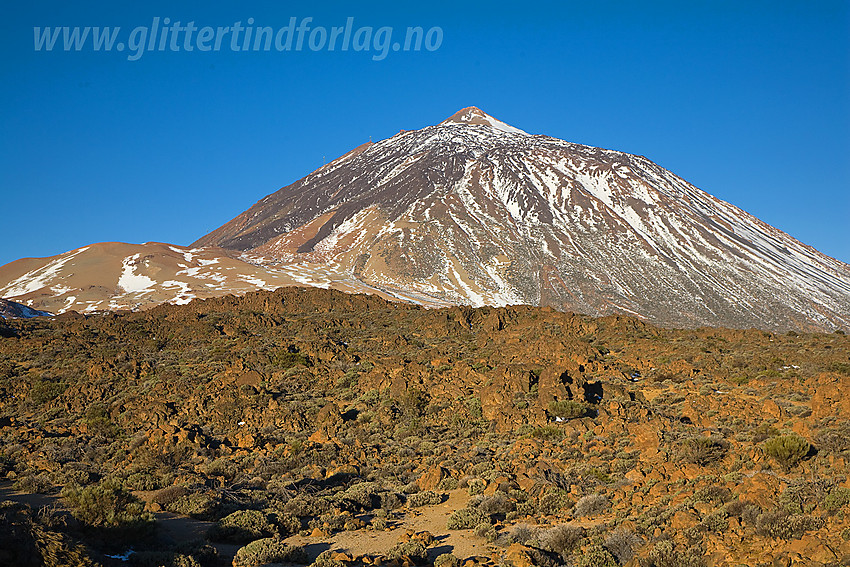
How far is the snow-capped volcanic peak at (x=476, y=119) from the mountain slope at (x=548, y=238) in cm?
2139

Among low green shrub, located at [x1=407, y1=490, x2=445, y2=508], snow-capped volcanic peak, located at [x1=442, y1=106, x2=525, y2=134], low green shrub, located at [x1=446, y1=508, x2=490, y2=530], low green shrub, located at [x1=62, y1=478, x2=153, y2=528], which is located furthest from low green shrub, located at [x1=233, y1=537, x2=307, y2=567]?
snow-capped volcanic peak, located at [x1=442, y1=106, x2=525, y2=134]

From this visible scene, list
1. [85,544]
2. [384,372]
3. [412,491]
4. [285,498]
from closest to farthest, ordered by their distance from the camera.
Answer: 1. [85,544]
2. [285,498]
3. [412,491]
4. [384,372]

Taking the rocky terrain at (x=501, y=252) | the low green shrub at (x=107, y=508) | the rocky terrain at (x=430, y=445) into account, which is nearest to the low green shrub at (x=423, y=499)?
the rocky terrain at (x=430, y=445)

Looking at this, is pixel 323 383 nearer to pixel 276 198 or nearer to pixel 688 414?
pixel 688 414

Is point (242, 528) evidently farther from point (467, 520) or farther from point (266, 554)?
point (467, 520)

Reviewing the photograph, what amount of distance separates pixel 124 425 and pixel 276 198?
407 feet

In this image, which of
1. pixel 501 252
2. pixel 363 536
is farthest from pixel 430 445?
pixel 501 252

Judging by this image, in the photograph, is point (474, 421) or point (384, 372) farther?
point (384, 372)

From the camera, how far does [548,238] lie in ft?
304

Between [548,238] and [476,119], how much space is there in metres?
74.8

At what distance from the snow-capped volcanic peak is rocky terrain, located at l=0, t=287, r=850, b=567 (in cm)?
13463

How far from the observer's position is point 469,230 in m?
94.2

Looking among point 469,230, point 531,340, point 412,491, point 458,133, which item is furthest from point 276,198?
point 412,491

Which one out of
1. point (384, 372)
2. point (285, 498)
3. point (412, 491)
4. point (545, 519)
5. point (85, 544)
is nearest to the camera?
point (85, 544)
